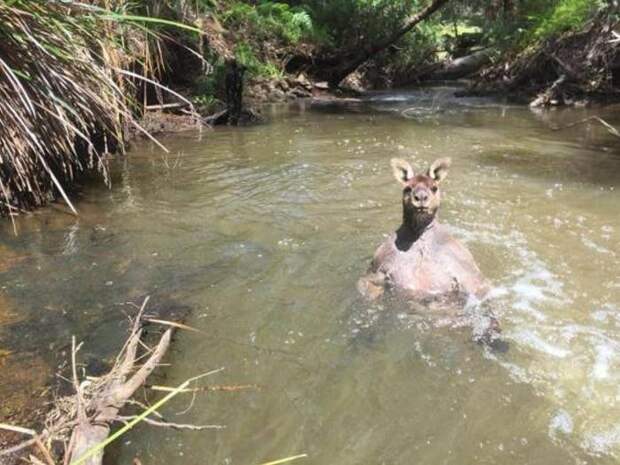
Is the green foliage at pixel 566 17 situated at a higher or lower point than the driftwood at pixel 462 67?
higher

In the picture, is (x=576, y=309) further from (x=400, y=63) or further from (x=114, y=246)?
(x=400, y=63)

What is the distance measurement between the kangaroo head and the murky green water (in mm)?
690

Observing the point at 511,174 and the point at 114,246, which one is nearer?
the point at 114,246

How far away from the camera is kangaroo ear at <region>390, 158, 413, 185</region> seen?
453cm

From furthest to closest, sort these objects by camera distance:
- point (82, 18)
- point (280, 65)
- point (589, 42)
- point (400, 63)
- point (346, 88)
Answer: point (400, 63)
point (346, 88)
point (280, 65)
point (589, 42)
point (82, 18)

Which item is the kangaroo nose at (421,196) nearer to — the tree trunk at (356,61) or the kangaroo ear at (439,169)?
the kangaroo ear at (439,169)

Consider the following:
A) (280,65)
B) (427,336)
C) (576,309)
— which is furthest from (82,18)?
(280,65)

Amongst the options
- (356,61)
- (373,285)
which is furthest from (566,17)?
(373,285)

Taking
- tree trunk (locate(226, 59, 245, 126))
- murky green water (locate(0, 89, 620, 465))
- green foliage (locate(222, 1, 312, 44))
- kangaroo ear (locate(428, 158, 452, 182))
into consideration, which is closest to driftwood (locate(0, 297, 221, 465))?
murky green water (locate(0, 89, 620, 465))

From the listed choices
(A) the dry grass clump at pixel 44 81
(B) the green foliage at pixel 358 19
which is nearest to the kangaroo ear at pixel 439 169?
(A) the dry grass clump at pixel 44 81

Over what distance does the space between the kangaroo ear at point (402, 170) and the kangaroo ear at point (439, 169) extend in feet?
0.49

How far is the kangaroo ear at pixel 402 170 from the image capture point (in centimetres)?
453

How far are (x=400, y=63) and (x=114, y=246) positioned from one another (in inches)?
651

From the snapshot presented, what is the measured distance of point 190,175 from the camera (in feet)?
27.3
